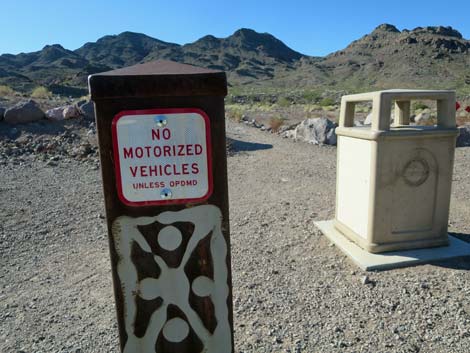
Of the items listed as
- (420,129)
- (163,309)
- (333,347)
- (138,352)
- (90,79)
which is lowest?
(333,347)

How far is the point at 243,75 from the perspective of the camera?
9019 centimetres

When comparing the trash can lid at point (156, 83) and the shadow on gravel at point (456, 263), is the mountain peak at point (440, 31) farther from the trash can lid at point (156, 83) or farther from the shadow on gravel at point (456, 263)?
the trash can lid at point (156, 83)

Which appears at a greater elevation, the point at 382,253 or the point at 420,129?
the point at 420,129

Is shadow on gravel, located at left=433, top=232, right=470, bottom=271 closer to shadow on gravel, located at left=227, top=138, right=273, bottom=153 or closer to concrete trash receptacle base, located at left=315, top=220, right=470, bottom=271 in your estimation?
concrete trash receptacle base, located at left=315, top=220, right=470, bottom=271

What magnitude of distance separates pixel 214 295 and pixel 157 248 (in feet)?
0.98

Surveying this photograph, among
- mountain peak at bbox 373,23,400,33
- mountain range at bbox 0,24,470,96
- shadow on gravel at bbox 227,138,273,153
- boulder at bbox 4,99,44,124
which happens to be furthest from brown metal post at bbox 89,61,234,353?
mountain peak at bbox 373,23,400,33

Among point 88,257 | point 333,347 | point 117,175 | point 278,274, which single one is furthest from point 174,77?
point 88,257

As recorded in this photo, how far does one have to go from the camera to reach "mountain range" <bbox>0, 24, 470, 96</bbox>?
65.0m

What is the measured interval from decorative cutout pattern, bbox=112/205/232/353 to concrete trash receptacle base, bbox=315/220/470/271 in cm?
221

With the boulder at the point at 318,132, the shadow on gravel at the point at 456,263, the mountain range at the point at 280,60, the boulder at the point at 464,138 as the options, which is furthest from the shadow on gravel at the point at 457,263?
the mountain range at the point at 280,60

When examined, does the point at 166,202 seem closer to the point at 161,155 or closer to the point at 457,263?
the point at 161,155

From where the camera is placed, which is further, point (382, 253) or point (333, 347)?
point (382, 253)

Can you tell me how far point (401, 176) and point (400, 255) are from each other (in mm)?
726

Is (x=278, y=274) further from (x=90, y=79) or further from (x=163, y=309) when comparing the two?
(x=90, y=79)
